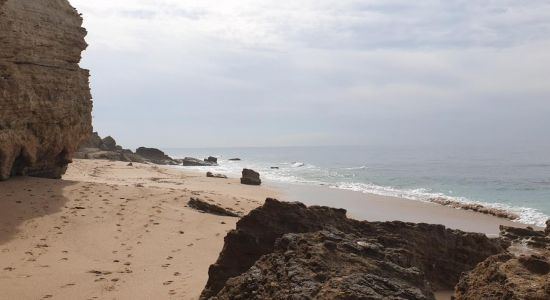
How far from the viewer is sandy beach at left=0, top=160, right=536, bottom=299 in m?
5.68

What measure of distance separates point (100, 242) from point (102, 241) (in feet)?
0.21

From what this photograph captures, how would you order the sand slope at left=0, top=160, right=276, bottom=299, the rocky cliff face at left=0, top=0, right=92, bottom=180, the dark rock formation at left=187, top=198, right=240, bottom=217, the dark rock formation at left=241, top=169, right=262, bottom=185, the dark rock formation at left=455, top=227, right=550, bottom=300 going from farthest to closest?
the dark rock formation at left=241, top=169, right=262, bottom=185 → the rocky cliff face at left=0, top=0, right=92, bottom=180 → the dark rock formation at left=187, top=198, right=240, bottom=217 → the sand slope at left=0, top=160, right=276, bottom=299 → the dark rock formation at left=455, top=227, right=550, bottom=300

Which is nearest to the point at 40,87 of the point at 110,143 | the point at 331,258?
the point at 331,258

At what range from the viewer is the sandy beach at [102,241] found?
5.68 metres

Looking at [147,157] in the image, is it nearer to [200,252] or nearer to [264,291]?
[200,252]

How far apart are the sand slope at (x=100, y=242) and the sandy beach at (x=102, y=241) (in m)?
0.01

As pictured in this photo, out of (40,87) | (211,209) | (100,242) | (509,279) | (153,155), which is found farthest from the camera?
(153,155)

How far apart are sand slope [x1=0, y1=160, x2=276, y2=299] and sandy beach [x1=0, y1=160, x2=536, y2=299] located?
0.04 feet

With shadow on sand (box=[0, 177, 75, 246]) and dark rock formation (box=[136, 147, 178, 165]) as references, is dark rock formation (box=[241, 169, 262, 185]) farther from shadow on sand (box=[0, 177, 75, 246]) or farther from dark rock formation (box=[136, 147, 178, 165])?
dark rock formation (box=[136, 147, 178, 165])

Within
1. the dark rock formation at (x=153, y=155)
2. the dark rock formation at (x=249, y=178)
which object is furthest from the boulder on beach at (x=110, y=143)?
the dark rock formation at (x=249, y=178)

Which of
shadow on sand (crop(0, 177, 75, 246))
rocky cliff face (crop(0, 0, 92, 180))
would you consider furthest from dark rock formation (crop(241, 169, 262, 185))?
shadow on sand (crop(0, 177, 75, 246))

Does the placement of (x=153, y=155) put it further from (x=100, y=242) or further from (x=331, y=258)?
(x=331, y=258)

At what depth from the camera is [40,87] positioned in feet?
42.6

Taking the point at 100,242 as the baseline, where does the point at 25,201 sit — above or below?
above
